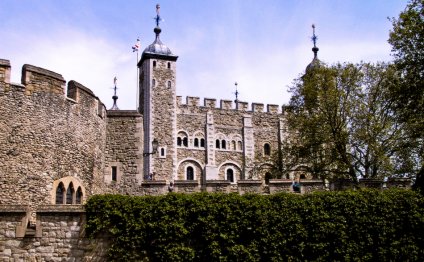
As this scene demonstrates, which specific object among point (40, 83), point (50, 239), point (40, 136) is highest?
point (40, 83)

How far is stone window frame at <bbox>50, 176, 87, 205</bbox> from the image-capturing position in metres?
15.8

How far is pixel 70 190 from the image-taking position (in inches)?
643

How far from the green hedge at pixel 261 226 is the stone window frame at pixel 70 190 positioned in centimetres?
293

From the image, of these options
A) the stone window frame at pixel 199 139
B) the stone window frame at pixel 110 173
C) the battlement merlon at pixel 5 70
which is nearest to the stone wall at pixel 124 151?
the stone window frame at pixel 110 173

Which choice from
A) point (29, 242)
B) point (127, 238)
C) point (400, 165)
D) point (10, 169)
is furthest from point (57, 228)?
point (400, 165)

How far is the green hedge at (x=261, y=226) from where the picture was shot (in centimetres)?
1320

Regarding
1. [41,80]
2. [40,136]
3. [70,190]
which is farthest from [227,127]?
[40,136]

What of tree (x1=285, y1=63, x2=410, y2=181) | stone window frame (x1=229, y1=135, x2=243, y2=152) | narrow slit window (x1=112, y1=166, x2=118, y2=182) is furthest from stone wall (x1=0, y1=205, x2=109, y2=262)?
stone window frame (x1=229, y1=135, x2=243, y2=152)

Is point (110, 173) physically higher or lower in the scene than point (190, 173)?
lower

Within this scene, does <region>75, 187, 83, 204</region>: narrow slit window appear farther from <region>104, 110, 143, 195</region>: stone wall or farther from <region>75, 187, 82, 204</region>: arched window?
<region>104, 110, 143, 195</region>: stone wall

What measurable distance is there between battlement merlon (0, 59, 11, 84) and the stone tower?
2933 centimetres

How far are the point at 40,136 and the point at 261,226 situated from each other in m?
6.59

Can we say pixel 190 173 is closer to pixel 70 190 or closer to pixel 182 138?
pixel 182 138

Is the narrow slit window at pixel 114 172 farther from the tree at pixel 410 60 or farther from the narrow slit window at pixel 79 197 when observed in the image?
the tree at pixel 410 60
